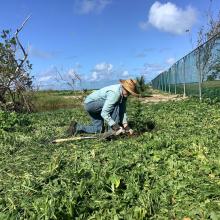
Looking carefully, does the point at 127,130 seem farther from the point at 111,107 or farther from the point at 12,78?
the point at 12,78

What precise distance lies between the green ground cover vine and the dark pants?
59.5 inches

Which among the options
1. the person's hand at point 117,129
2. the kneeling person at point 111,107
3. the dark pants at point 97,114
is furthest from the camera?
the dark pants at point 97,114

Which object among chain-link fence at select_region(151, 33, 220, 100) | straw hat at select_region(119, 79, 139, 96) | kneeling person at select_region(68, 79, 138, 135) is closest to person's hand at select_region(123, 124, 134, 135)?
kneeling person at select_region(68, 79, 138, 135)

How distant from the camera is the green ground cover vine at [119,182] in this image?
4422mm

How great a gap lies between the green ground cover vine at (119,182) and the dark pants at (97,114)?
151 centimetres

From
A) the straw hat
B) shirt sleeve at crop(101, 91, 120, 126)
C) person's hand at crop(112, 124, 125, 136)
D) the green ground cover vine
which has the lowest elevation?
the green ground cover vine

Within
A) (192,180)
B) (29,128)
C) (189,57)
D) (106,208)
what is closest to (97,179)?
(106,208)

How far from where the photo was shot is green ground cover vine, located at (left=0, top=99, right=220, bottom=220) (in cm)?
442

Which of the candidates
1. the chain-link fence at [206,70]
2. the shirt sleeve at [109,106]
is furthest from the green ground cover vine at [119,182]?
the chain-link fence at [206,70]

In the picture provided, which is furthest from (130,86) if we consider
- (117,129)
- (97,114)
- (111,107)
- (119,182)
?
(119,182)

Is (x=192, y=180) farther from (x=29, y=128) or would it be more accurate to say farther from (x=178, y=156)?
(x=29, y=128)

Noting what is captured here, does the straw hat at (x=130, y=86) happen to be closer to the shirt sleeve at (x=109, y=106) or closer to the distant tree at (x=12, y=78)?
the shirt sleeve at (x=109, y=106)

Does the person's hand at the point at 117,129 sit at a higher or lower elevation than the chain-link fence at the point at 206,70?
lower

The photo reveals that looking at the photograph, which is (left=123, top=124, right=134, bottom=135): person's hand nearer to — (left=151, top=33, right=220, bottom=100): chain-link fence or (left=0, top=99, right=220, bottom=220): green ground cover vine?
(left=0, top=99, right=220, bottom=220): green ground cover vine
